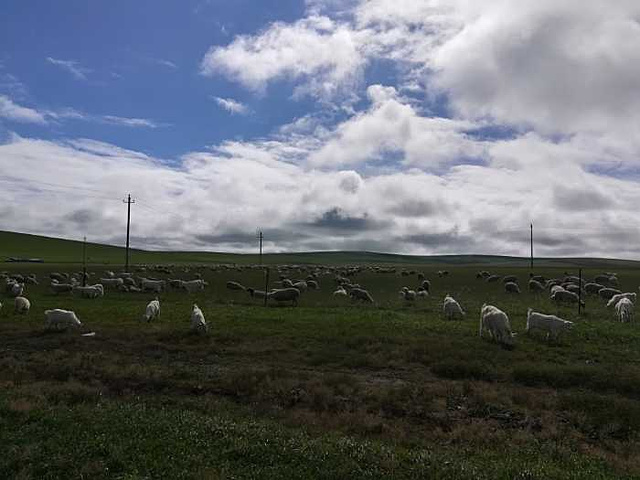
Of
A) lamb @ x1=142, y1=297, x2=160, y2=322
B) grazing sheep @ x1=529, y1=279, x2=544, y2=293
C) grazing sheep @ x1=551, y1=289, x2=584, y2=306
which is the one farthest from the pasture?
grazing sheep @ x1=529, y1=279, x2=544, y2=293

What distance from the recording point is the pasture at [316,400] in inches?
357

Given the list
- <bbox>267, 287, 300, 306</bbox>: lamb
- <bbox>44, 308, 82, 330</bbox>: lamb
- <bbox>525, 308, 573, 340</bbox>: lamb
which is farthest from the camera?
<bbox>267, 287, 300, 306</bbox>: lamb

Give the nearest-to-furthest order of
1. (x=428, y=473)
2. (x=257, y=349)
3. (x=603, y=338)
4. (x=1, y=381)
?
(x=428, y=473)
(x=1, y=381)
(x=257, y=349)
(x=603, y=338)

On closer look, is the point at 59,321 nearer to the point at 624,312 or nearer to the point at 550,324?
the point at 550,324

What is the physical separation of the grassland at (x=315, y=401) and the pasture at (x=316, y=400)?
0.05 metres

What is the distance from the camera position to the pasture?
29.8 ft

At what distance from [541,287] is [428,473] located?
45344mm

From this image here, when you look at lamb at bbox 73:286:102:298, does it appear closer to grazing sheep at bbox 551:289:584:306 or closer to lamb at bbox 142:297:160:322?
lamb at bbox 142:297:160:322

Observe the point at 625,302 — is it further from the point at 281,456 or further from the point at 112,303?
the point at 112,303

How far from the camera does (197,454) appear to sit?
30.1ft

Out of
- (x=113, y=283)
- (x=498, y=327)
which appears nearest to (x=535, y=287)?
(x=498, y=327)

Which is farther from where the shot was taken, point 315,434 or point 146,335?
point 146,335

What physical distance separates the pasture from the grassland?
52 millimetres

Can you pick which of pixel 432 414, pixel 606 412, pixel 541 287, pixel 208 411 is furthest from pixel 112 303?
pixel 541 287
